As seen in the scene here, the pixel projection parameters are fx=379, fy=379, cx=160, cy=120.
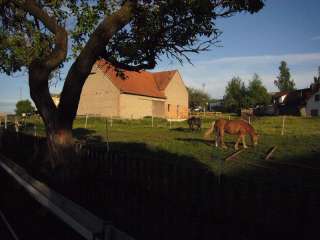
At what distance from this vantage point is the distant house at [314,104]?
8290 centimetres

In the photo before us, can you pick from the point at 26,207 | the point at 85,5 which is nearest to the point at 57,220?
the point at 26,207

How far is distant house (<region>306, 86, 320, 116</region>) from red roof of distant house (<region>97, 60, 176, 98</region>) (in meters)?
36.2

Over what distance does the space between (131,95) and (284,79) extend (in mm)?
103600

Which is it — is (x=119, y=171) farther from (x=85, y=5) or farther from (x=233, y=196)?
(x=85, y=5)

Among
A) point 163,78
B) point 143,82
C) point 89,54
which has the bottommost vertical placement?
point 89,54

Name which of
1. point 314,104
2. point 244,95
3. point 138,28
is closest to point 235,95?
point 244,95

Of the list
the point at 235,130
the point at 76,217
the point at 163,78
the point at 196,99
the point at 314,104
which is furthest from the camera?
the point at 196,99

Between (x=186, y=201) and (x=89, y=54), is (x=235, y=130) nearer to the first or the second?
(x=89, y=54)

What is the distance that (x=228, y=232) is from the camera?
529 cm

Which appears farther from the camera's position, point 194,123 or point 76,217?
point 194,123

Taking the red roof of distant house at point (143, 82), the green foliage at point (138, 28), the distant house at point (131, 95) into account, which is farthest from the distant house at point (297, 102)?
the green foliage at point (138, 28)

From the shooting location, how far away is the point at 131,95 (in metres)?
54.8

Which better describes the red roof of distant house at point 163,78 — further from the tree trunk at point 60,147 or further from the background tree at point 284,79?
the background tree at point 284,79

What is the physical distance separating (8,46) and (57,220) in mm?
7493
